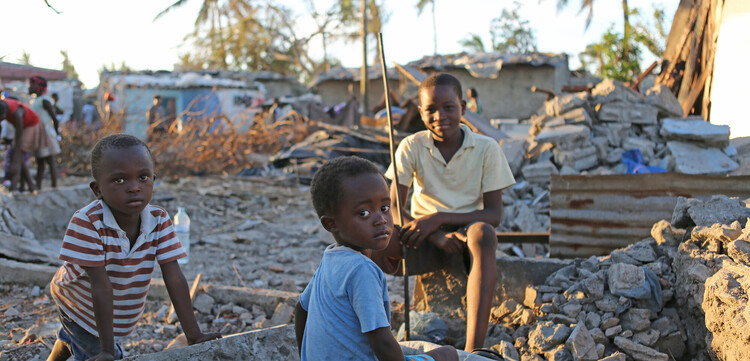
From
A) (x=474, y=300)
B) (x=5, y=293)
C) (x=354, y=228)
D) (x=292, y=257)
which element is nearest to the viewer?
(x=354, y=228)

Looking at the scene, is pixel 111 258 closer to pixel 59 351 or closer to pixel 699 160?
pixel 59 351

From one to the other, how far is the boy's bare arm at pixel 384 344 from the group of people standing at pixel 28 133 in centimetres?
608

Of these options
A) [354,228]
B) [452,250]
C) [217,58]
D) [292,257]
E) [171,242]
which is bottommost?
[292,257]

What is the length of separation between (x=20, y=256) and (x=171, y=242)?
298cm

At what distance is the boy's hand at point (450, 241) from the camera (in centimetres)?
289

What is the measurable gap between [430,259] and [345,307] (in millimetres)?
1609

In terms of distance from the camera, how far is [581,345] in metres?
2.51

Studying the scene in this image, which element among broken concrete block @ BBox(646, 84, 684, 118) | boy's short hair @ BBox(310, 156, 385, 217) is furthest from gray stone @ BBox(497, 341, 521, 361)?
broken concrete block @ BBox(646, 84, 684, 118)

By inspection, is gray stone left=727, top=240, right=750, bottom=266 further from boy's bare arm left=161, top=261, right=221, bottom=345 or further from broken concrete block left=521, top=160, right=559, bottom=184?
broken concrete block left=521, top=160, right=559, bottom=184

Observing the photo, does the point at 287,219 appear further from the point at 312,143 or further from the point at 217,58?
the point at 217,58

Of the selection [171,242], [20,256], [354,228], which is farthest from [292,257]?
[354,228]

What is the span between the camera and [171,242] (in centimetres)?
229

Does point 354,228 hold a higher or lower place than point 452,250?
higher

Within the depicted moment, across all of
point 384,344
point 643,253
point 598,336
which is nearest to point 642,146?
point 643,253
